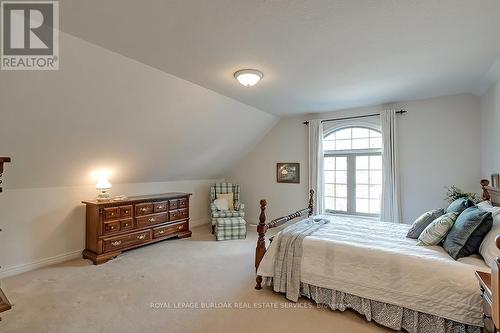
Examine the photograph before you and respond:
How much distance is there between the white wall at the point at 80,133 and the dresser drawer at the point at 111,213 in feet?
1.60

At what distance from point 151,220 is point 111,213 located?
73cm

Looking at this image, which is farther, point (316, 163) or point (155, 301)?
point (316, 163)

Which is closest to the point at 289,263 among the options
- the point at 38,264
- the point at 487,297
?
the point at 487,297

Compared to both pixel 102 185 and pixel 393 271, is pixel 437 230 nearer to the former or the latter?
pixel 393 271

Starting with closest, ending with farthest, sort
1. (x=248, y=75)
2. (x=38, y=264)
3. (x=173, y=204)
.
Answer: (x=248, y=75) → (x=38, y=264) → (x=173, y=204)

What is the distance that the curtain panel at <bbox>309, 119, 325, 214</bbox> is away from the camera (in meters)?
5.02

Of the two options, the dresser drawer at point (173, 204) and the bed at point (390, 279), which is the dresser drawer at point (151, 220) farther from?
the bed at point (390, 279)

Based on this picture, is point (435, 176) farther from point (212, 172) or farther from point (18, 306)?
point (18, 306)

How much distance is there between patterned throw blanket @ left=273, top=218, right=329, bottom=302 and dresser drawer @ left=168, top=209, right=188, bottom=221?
270cm

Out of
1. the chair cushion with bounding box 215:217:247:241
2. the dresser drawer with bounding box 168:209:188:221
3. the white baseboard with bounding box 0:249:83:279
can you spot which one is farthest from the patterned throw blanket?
the white baseboard with bounding box 0:249:83:279

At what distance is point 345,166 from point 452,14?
3.32 meters

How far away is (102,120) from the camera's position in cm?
316

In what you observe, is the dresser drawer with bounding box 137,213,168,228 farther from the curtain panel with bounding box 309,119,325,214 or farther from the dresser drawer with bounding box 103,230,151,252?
the curtain panel with bounding box 309,119,325,214

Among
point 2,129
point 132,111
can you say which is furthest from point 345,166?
point 2,129
